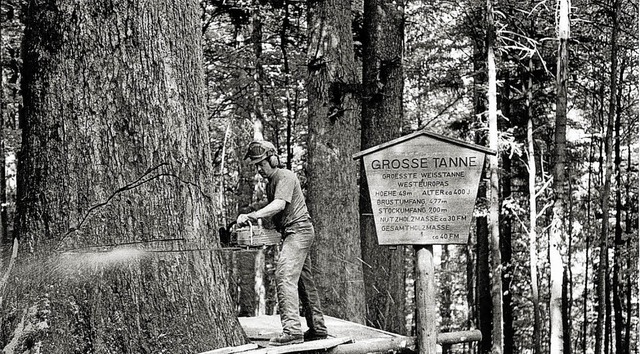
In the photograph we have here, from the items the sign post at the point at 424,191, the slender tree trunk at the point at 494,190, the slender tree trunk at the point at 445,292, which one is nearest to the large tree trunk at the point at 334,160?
the sign post at the point at 424,191

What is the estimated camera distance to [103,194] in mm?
4504

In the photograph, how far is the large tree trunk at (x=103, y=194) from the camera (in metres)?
4.42

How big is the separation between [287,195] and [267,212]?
0.26m

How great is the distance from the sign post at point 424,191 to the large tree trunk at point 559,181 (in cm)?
791

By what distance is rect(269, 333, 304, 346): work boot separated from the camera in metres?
5.69

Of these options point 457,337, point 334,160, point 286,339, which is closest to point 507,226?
point 334,160

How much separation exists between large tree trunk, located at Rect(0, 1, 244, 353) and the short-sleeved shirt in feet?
Answer: 3.59

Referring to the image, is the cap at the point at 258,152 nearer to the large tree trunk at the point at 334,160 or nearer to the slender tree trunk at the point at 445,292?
the large tree trunk at the point at 334,160

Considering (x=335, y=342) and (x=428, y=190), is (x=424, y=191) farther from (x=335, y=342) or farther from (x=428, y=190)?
(x=335, y=342)

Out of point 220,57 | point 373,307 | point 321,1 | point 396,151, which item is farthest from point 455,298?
point 396,151

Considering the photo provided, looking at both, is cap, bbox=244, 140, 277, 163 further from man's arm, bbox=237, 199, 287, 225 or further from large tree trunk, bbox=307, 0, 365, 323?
large tree trunk, bbox=307, 0, 365, 323

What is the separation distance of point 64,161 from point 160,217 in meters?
0.68

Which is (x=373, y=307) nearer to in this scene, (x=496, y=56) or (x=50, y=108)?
(x=50, y=108)

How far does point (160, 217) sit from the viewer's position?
468 cm
